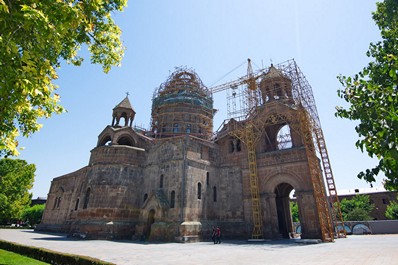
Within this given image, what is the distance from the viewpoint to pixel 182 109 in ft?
106

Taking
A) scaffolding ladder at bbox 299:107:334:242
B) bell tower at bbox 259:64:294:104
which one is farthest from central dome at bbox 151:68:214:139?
scaffolding ladder at bbox 299:107:334:242

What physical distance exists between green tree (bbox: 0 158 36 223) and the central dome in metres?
23.0

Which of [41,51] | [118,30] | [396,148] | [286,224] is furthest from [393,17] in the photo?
[286,224]

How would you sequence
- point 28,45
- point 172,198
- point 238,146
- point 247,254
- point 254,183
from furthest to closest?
point 238,146, point 254,183, point 172,198, point 247,254, point 28,45

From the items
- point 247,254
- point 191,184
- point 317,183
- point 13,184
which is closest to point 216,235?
point 191,184

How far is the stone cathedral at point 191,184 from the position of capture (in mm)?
21125

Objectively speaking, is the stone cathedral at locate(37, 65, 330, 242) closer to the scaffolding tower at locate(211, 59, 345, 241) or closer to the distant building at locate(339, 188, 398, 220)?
the scaffolding tower at locate(211, 59, 345, 241)

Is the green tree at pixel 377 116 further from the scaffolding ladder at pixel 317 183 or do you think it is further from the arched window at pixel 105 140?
the arched window at pixel 105 140

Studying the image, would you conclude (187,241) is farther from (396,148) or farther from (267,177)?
(396,148)

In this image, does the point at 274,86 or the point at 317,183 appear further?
the point at 274,86

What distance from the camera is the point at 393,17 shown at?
1173 centimetres

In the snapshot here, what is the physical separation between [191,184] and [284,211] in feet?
39.2

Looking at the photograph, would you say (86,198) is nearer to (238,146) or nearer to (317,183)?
(238,146)

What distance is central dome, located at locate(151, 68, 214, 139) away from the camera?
31.9 m
